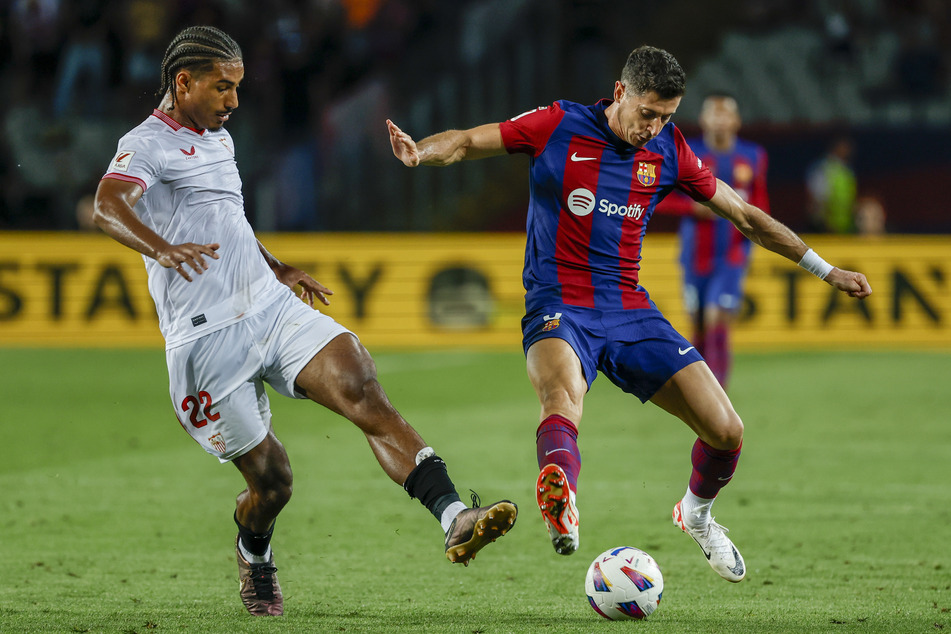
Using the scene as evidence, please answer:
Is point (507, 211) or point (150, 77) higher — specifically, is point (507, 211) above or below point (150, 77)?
below

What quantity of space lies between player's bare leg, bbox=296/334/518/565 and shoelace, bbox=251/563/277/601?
0.76 m

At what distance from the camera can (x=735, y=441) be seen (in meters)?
5.39

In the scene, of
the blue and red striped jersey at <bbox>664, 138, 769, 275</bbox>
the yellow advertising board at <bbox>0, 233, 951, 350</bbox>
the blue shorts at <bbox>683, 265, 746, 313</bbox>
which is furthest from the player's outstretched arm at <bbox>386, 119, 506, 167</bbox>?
the yellow advertising board at <bbox>0, 233, 951, 350</bbox>

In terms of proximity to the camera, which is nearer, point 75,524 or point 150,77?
point 75,524

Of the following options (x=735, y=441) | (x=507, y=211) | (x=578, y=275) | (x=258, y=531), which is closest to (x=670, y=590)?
(x=735, y=441)

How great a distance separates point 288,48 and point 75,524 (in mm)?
13866

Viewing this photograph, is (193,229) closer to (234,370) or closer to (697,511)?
(234,370)

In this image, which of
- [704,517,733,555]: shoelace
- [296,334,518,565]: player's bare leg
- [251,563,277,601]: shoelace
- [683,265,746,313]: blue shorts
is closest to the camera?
[296,334,518,565]: player's bare leg

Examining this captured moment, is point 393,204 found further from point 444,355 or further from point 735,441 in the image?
point 735,441

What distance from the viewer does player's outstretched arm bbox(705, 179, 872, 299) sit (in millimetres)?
5457

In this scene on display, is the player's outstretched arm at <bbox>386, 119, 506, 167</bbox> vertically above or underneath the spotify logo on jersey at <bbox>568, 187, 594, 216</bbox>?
above

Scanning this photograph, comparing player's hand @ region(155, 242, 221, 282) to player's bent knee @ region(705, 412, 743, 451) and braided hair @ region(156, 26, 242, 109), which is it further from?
player's bent knee @ region(705, 412, 743, 451)

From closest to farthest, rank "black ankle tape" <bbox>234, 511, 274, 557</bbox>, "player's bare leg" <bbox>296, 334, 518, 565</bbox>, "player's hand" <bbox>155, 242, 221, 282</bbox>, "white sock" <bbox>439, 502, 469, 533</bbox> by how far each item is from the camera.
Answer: "player's hand" <bbox>155, 242, 221, 282</bbox>
"white sock" <bbox>439, 502, 469, 533</bbox>
"player's bare leg" <bbox>296, 334, 518, 565</bbox>
"black ankle tape" <bbox>234, 511, 274, 557</bbox>

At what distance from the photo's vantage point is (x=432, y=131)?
1959 cm
